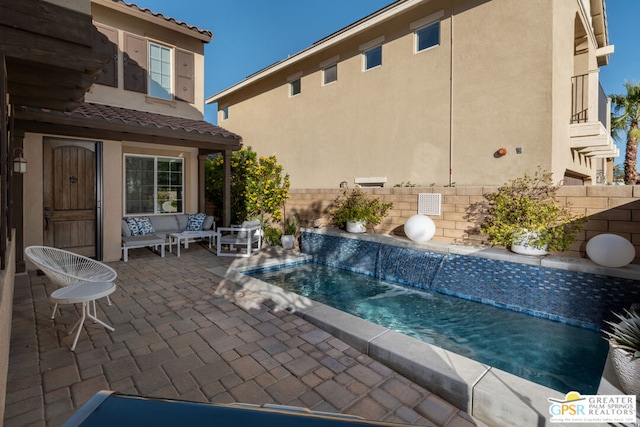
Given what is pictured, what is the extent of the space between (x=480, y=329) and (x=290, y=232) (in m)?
6.22

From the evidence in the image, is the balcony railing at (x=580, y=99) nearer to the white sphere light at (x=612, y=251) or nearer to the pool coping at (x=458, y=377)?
the white sphere light at (x=612, y=251)

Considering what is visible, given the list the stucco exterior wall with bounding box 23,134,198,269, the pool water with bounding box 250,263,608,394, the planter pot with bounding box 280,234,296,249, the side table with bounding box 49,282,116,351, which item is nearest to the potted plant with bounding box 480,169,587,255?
the pool water with bounding box 250,263,608,394

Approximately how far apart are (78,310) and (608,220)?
27.2 feet

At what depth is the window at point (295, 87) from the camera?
13.3 m

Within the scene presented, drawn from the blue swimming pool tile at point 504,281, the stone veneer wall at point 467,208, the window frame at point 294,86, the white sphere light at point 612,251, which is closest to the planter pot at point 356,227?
the blue swimming pool tile at point 504,281

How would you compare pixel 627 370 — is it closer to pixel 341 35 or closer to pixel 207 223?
pixel 207 223

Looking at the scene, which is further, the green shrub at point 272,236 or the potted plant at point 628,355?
the green shrub at point 272,236

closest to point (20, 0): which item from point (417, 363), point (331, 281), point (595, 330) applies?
point (417, 363)

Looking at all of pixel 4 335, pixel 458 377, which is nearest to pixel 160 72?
pixel 4 335

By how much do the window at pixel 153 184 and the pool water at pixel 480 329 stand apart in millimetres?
4595

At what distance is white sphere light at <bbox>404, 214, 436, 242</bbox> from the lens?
7.04 metres

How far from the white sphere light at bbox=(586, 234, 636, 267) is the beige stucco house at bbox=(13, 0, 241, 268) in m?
7.79

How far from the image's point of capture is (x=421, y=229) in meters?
7.03

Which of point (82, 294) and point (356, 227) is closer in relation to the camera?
point (82, 294)
